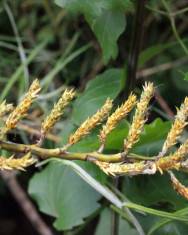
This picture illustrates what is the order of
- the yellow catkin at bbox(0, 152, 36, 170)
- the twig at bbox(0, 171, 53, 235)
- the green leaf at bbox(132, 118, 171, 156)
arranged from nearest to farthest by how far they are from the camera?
the yellow catkin at bbox(0, 152, 36, 170) < the green leaf at bbox(132, 118, 171, 156) < the twig at bbox(0, 171, 53, 235)

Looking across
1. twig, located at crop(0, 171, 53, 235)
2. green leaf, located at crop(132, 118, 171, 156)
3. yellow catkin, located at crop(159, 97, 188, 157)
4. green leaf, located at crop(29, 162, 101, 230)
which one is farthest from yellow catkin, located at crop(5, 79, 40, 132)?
twig, located at crop(0, 171, 53, 235)

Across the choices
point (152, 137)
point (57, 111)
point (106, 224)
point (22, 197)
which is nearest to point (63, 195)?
point (106, 224)

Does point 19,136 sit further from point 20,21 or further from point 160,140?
point 160,140

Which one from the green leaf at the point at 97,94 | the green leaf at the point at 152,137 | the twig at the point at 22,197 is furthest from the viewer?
the twig at the point at 22,197

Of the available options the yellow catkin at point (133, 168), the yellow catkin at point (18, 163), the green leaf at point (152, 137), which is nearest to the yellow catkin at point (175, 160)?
the yellow catkin at point (133, 168)

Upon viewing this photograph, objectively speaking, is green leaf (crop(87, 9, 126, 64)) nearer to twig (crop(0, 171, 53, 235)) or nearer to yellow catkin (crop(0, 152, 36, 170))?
yellow catkin (crop(0, 152, 36, 170))

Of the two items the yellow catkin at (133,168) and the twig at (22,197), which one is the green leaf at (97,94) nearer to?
the yellow catkin at (133,168)
